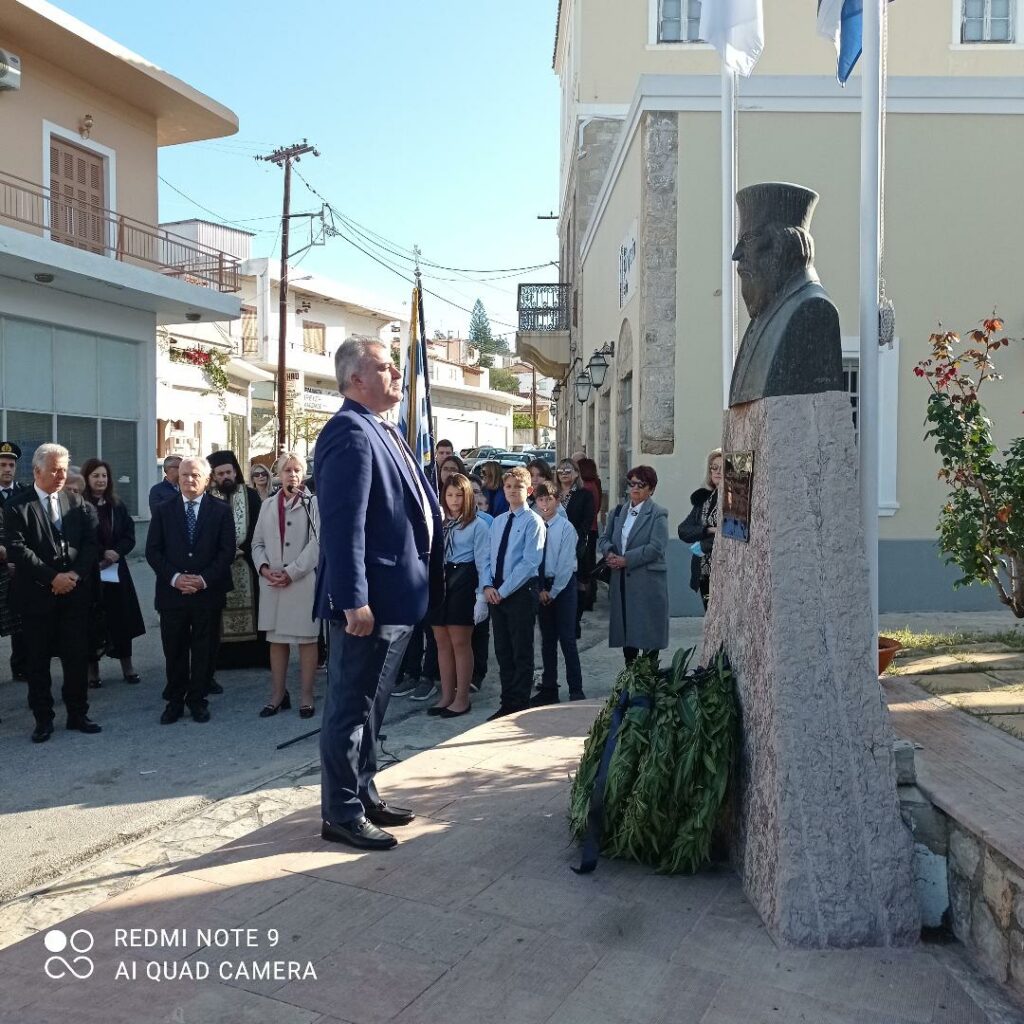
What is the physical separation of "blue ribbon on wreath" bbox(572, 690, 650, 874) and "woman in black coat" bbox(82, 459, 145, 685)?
16.9 feet

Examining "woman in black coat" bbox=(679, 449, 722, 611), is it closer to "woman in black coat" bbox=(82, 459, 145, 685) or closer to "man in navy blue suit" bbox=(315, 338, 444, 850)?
"man in navy blue suit" bbox=(315, 338, 444, 850)

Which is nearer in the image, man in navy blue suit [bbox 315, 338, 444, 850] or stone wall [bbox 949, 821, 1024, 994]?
stone wall [bbox 949, 821, 1024, 994]

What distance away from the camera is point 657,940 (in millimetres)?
3148

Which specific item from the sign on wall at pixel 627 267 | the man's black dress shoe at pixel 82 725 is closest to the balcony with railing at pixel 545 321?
the sign on wall at pixel 627 267

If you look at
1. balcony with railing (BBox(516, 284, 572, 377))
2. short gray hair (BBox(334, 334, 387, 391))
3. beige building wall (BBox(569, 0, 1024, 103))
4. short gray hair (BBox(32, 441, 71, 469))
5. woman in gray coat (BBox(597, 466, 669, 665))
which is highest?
beige building wall (BBox(569, 0, 1024, 103))

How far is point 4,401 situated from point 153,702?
9182 millimetres

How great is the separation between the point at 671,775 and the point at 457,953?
96cm

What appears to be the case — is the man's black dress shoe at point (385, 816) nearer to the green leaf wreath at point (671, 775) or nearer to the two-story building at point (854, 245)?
the green leaf wreath at point (671, 775)

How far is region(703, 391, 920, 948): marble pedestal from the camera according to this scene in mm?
3178

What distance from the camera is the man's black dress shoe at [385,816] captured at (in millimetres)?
4098

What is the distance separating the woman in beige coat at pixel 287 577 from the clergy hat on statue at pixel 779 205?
4147 mm

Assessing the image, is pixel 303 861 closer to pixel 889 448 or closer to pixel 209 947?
pixel 209 947

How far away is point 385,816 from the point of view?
13.4 feet

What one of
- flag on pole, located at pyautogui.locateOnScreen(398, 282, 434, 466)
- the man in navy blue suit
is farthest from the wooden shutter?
the man in navy blue suit
